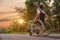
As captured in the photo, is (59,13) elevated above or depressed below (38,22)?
above

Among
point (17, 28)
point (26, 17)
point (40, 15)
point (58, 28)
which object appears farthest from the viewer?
point (17, 28)

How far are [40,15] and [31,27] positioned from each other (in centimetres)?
81

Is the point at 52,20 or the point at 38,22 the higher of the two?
the point at 52,20

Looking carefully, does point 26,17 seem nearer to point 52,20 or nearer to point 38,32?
point 52,20

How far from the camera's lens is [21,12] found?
2095cm

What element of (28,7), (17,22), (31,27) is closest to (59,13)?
(28,7)

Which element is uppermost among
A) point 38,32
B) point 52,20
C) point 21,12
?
point 21,12

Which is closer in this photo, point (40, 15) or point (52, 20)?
point (40, 15)

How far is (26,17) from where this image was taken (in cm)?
1980

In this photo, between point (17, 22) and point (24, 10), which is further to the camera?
point (17, 22)

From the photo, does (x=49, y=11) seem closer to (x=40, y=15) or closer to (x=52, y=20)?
(x=52, y=20)

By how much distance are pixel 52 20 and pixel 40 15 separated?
6.97 m

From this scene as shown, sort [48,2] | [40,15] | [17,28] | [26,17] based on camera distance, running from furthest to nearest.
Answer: [17,28]
[26,17]
[48,2]
[40,15]

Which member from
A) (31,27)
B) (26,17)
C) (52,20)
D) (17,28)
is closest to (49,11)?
(52,20)
